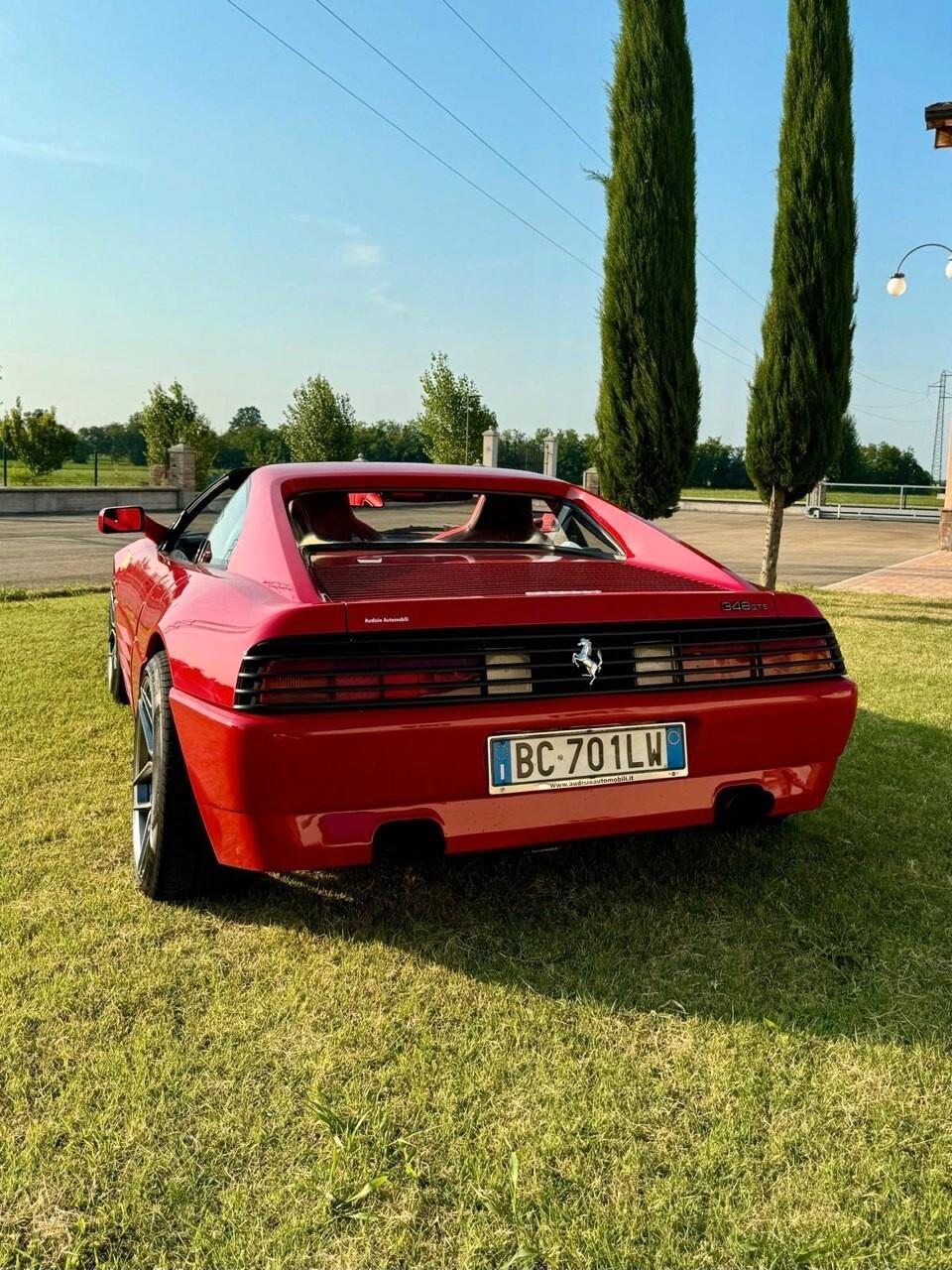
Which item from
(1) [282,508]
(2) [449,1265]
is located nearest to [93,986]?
(2) [449,1265]

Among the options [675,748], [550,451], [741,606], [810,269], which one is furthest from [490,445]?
[675,748]

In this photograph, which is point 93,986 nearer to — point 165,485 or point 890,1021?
point 890,1021

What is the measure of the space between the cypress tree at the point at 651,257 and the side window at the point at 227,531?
6.69 m

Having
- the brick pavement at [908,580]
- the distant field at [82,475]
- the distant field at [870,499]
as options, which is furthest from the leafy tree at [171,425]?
the brick pavement at [908,580]

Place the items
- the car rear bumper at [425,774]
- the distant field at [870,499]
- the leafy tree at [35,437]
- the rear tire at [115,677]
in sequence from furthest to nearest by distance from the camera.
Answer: the distant field at [870,499] → the leafy tree at [35,437] → the rear tire at [115,677] → the car rear bumper at [425,774]

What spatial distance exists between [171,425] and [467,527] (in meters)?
38.4

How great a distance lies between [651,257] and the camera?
884cm

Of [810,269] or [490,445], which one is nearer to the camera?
[810,269]

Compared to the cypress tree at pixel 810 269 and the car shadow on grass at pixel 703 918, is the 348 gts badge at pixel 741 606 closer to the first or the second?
the car shadow on grass at pixel 703 918

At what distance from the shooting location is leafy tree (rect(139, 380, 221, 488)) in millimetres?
35312

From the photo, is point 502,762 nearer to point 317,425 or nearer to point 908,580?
point 908,580

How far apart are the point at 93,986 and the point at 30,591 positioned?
789 centimetres

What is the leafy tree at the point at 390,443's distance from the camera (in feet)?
192

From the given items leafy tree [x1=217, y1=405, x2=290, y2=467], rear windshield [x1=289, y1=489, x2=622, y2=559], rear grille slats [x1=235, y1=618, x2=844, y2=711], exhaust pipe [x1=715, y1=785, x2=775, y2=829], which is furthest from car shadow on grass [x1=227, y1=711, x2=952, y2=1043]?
leafy tree [x1=217, y1=405, x2=290, y2=467]
